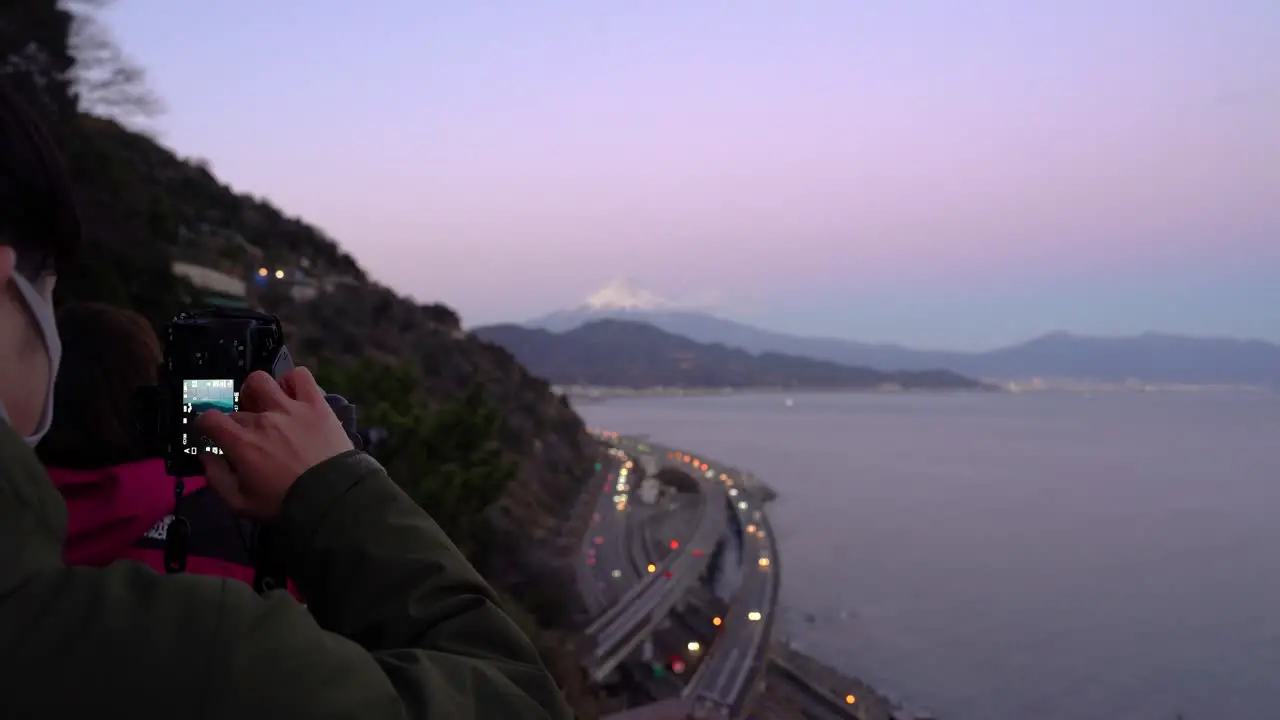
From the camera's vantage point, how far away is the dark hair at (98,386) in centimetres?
133

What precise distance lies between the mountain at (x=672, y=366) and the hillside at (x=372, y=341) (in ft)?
331

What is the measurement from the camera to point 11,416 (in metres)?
0.86

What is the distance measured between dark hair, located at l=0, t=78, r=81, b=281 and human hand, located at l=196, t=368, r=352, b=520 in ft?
0.72

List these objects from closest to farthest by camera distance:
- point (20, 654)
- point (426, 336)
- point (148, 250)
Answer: point (20, 654) < point (148, 250) < point (426, 336)

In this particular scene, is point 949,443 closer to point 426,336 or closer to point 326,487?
point 426,336

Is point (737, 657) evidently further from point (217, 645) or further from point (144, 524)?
point (217, 645)

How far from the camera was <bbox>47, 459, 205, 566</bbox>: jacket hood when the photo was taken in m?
1.10

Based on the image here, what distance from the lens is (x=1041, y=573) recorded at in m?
36.1

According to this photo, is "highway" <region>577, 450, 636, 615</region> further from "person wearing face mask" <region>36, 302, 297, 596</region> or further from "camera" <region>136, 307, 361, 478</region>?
"camera" <region>136, 307, 361, 478</region>

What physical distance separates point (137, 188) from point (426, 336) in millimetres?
20858

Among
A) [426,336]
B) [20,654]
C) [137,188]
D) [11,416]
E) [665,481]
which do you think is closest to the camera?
[20,654]

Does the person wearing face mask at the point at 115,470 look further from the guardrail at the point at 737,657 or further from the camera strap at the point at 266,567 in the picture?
the guardrail at the point at 737,657

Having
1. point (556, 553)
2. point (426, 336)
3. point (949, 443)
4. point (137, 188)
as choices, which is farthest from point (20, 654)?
point (949, 443)

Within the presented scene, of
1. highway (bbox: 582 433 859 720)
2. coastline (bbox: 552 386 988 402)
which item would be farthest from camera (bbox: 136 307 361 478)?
coastline (bbox: 552 386 988 402)
